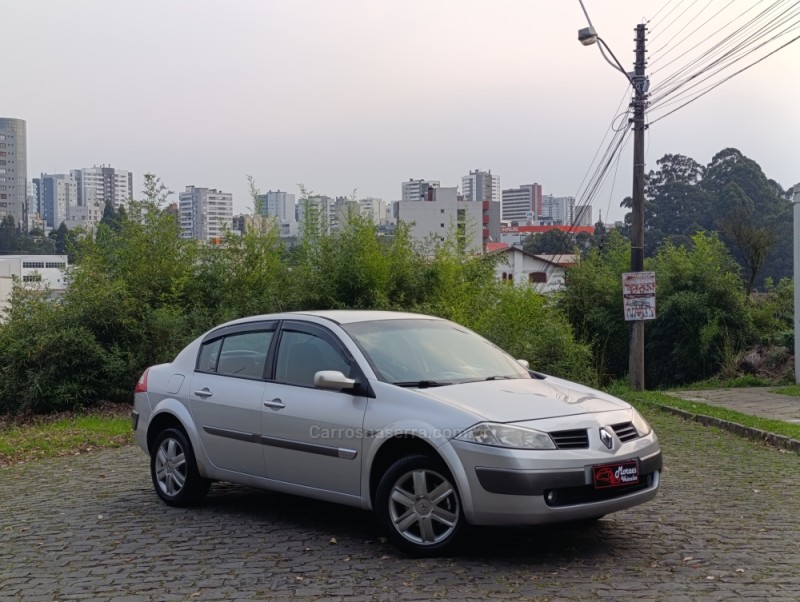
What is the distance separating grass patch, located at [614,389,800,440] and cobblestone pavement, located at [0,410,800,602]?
3573mm

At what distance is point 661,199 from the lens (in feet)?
214

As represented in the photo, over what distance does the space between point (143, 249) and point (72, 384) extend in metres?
3.22

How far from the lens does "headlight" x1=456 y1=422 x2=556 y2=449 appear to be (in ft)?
18.8

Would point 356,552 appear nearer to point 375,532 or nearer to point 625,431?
point 375,532

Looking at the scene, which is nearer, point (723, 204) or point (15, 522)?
point (15, 522)

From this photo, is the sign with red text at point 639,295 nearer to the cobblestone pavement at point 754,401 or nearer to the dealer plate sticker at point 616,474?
the cobblestone pavement at point 754,401

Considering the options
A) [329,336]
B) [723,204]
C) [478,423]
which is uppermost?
[723,204]

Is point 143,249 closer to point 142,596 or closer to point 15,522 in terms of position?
point 15,522

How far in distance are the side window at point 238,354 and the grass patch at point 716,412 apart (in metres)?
7.36

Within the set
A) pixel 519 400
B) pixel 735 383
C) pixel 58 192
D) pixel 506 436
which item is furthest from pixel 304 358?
pixel 58 192

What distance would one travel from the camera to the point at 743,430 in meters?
12.6

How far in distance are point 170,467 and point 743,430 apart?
8.20 meters

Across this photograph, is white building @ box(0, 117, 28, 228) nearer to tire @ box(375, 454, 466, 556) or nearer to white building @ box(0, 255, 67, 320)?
white building @ box(0, 255, 67, 320)

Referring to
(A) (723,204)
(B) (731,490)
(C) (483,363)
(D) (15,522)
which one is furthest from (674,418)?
(A) (723,204)
